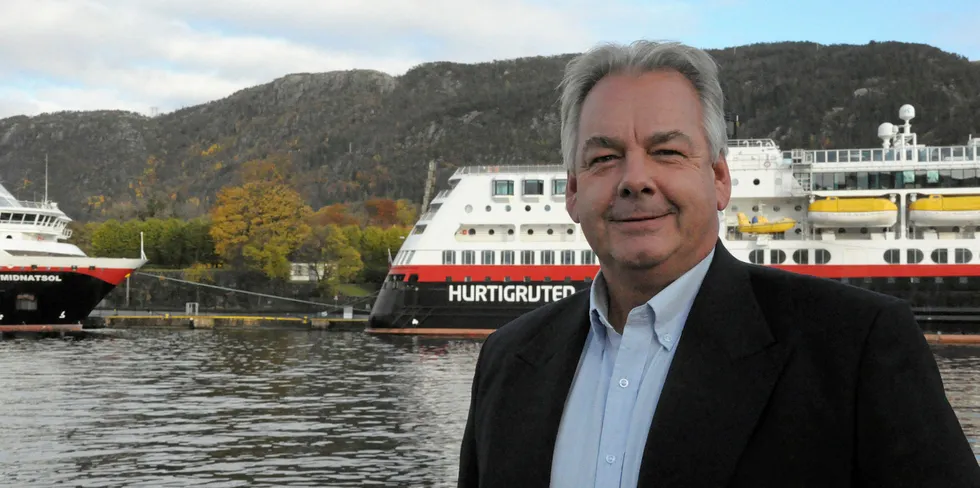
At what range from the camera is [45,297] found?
4569 cm

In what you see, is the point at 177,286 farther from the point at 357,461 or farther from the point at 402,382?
the point at 357,461

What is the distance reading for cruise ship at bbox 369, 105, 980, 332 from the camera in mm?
39250

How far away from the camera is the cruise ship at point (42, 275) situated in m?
45.3

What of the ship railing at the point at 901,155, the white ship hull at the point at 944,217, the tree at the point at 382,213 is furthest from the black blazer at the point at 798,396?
the tree at the point at 382,213

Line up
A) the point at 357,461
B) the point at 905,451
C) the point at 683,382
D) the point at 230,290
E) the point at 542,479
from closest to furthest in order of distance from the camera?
the point at 905,451
the point at 683,382
the point at 542,479
the point at 357,461
the point at 230,290

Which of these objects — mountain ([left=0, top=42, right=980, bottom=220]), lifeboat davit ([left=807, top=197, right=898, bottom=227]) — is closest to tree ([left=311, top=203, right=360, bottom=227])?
mountain ([left=0, top=42, right=980, bottom=220])

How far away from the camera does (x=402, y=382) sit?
24578mm

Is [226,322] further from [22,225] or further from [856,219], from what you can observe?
[856,219]

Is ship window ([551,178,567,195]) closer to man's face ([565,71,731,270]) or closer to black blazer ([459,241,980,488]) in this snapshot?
man's face ([565,71,731,270])

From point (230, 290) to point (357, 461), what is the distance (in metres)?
51.7

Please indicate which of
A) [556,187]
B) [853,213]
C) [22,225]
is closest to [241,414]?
[556,187]

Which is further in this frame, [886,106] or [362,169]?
[362,169]

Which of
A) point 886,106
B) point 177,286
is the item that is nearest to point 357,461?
point 177,286

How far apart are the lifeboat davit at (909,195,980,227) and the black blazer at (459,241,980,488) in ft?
130
